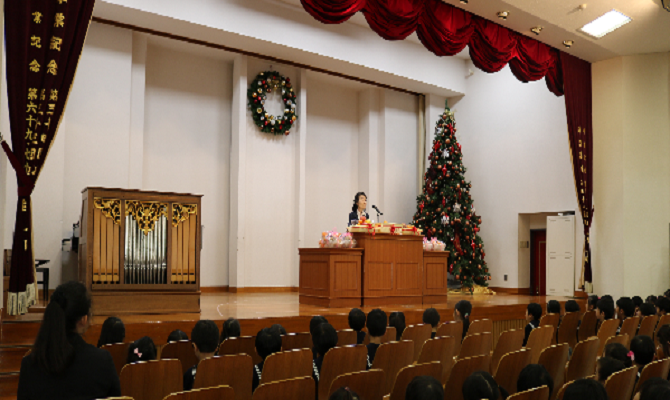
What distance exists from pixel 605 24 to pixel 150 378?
7841mm

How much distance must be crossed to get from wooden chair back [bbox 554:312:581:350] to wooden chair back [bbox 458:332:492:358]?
1837 millimetres

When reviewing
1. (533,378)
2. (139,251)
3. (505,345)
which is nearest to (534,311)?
(505,345)

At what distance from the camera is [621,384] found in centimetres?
Result: 248

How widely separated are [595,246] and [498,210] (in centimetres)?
260

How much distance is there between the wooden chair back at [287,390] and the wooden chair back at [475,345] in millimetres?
1632

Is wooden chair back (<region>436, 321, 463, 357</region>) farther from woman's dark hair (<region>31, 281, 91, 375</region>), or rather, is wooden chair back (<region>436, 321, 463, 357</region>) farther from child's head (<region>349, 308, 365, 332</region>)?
woman's dark hair (<region>31, 281, 91, 375</region>)

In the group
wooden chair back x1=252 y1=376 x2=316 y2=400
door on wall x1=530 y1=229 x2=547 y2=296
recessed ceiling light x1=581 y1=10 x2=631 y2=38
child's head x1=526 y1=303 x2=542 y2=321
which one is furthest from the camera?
door on wall x1=530 y1=229 x2=547 y2=296

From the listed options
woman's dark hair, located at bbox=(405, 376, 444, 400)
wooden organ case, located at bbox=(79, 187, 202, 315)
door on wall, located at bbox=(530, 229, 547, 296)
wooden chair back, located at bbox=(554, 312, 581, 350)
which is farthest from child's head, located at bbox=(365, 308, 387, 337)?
door on wall, located at bbox=(530, 229, 547, 296)

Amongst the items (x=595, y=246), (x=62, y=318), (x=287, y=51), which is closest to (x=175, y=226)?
(x=62, y=318)

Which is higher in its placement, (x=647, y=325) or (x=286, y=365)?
(x=286, y=365)

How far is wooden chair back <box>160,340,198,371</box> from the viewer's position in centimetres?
343

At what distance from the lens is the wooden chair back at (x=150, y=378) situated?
262cm

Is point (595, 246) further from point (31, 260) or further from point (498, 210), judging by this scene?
point (31, 260)

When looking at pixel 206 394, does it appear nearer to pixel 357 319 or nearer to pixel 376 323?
pixel 376 323
